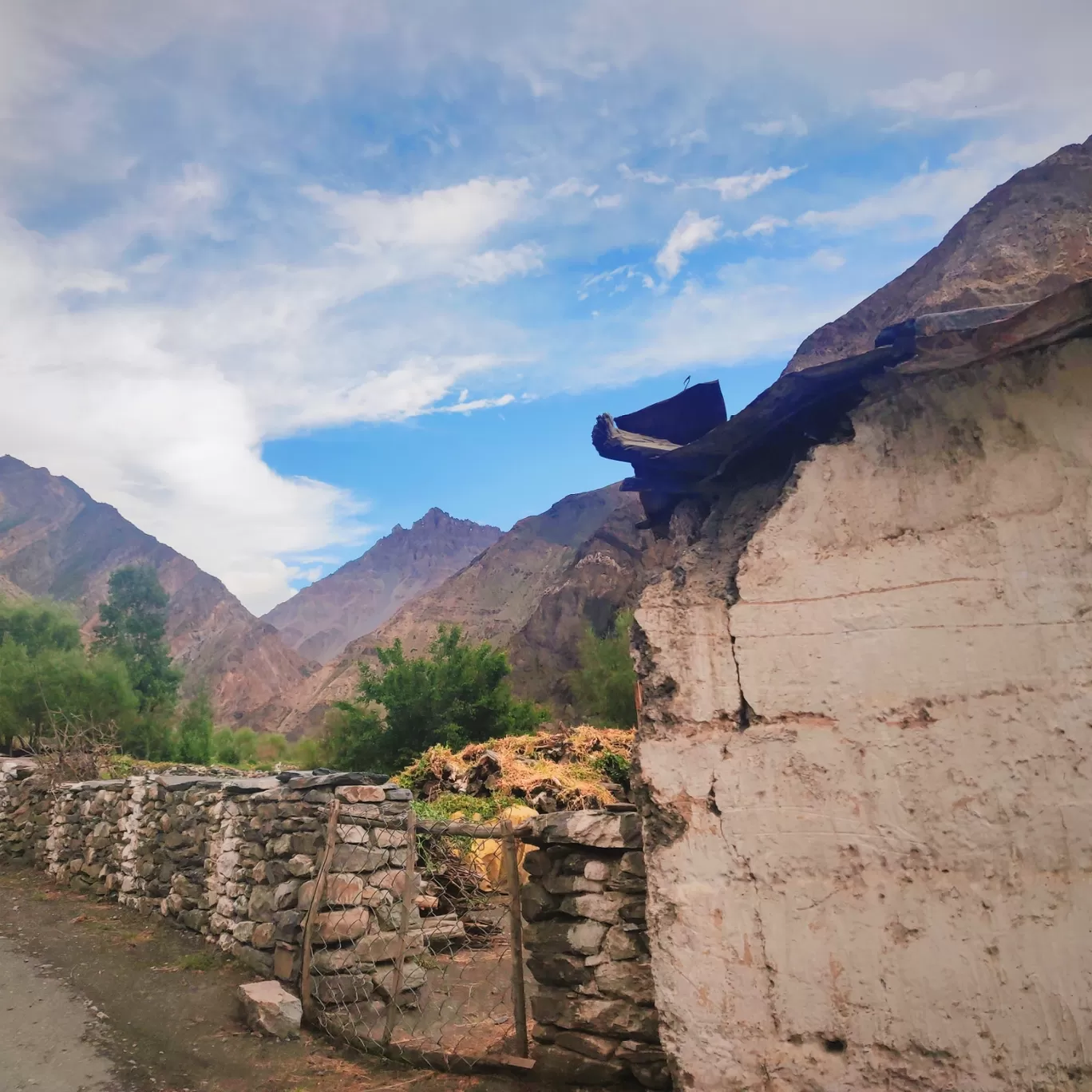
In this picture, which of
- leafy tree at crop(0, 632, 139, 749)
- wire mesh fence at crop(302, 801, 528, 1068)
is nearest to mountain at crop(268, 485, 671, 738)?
leafy tree at crop(0, 632, 139, 749)

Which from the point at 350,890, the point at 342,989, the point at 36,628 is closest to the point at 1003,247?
the point at 350,890

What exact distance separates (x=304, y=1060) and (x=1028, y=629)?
4.53 metres

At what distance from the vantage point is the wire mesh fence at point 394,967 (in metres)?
4.20

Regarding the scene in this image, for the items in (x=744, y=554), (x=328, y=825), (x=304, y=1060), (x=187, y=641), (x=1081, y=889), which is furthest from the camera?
(x=187, y=641)

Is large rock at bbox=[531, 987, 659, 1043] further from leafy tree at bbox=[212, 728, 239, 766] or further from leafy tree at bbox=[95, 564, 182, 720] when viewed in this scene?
leafy tree at bbox=[95, 564, 182, 720]

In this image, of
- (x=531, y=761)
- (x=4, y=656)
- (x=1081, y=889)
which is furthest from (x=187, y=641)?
(x=1081, y=889)

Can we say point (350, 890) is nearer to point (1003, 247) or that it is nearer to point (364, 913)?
point (364, 913)

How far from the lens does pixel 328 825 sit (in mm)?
5250

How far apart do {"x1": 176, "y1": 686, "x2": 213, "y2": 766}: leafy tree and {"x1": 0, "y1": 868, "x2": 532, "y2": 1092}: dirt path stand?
17118 millimetres

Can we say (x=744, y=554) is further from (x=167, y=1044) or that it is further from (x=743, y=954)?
(x=167, y=1044)

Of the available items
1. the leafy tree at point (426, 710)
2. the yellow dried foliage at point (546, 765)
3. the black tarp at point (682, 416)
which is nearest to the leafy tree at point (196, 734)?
the leafy tree at point (426, 710)

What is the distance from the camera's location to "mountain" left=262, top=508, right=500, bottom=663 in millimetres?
89688

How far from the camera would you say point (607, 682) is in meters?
27.8

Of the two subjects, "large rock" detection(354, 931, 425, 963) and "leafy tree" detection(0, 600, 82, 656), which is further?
"leafy tree" detection(0, 600, 82, 656)
